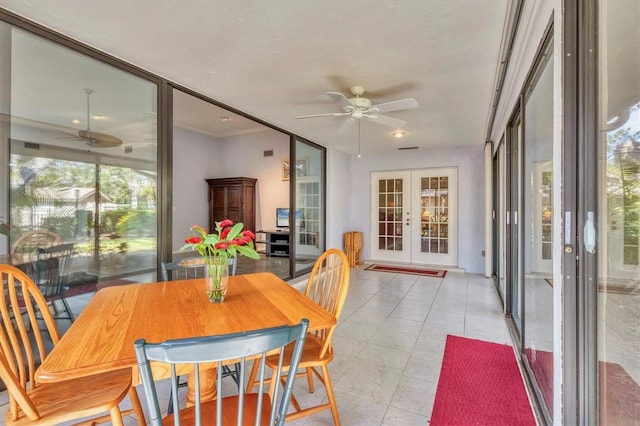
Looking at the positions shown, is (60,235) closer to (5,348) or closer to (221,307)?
(5,348)

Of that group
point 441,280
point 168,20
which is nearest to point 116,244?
point 168,20

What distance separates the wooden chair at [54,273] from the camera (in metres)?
2.09

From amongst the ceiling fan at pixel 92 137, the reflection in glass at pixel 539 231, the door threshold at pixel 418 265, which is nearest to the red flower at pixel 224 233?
the ceiling fan at pixel 92 137

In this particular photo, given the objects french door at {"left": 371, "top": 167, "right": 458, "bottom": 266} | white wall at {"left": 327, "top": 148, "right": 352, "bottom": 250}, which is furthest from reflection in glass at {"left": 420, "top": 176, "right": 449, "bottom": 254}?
white wall at {"left": 327, "top": 148, "right": 352, "bottom": 250}

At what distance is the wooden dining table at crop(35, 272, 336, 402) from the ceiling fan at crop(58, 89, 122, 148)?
1.30m

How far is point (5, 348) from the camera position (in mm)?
1088

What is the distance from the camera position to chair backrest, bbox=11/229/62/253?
1979 mm

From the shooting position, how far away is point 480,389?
199cm

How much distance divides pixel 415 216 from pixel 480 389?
14.6 ft

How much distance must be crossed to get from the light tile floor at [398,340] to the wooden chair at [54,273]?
0.60m

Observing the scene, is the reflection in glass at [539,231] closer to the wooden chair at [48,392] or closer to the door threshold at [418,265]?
the wooden chair at [48,392]

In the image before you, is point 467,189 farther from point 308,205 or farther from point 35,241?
point 35,241

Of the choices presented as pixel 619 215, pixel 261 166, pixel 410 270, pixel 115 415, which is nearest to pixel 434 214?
pixel 410 270

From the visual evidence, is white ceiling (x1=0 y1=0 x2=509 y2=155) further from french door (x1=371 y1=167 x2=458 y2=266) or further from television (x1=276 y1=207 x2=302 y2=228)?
television (x1=276 y1=207 x2=302 y2=228)
